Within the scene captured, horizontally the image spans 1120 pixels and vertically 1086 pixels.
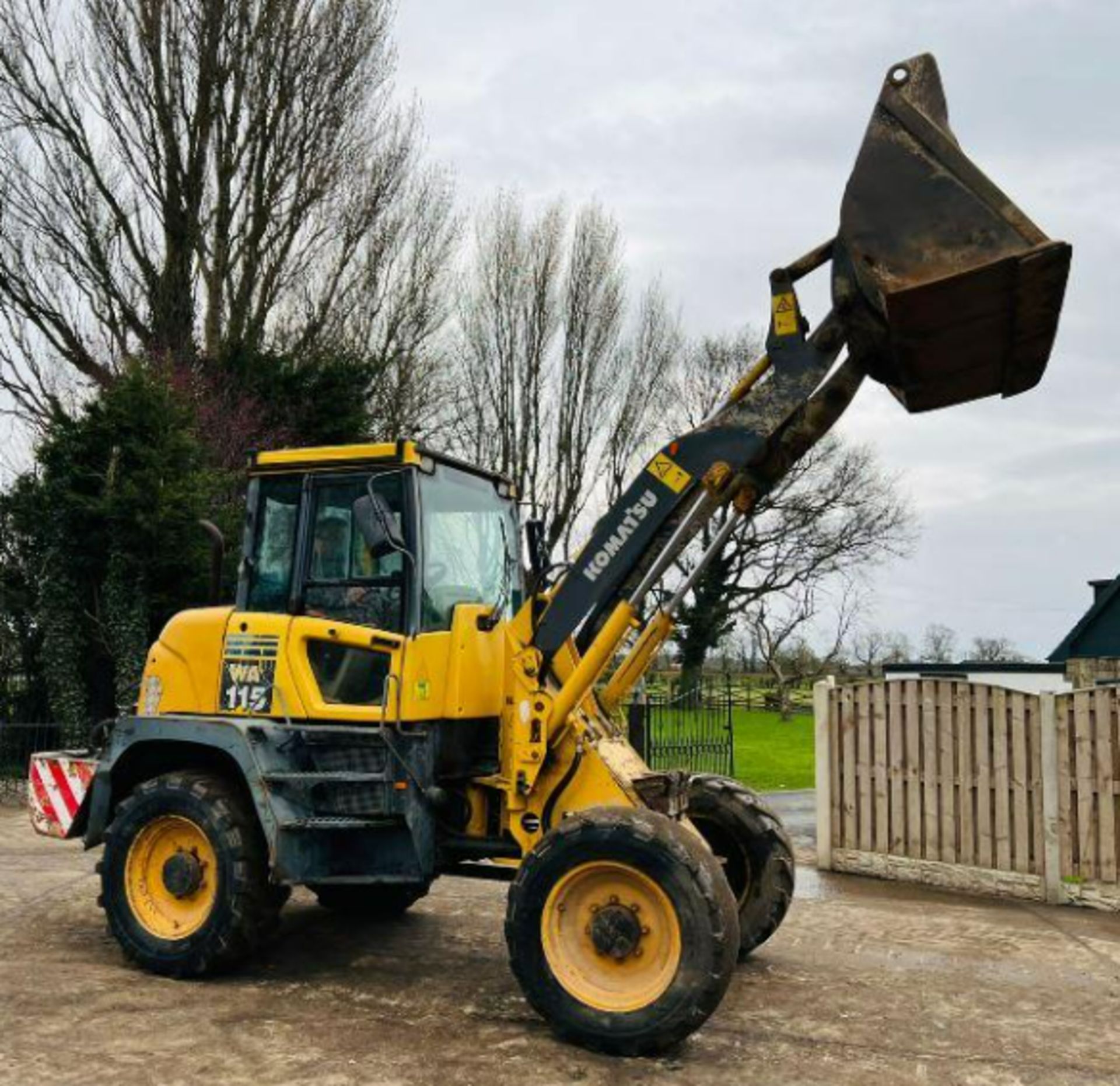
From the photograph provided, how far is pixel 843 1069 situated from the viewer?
192 inches

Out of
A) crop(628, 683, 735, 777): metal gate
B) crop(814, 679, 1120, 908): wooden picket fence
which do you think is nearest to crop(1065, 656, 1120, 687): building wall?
crop(628, 683, 735, 777): metal gate

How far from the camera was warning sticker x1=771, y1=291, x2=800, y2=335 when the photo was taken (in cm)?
561

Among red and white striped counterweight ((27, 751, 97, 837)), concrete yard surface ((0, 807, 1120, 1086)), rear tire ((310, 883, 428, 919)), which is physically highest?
red and white striped counterweight ((27, 751, 97, 837))

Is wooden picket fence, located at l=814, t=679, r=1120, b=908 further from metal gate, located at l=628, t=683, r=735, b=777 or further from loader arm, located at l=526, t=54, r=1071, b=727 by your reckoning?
metal gate, located at l=628, t=683, r=735, b=777

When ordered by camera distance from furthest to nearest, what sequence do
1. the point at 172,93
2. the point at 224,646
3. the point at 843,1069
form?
the point at 172,93
the point at 224,646
the point at 843,1069

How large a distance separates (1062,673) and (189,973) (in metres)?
19.7

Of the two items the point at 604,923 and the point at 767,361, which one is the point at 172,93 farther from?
the point at 604,923

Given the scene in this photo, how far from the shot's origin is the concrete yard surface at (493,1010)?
4812 millimetres

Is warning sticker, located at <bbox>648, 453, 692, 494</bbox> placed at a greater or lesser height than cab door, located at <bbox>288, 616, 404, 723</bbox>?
greater

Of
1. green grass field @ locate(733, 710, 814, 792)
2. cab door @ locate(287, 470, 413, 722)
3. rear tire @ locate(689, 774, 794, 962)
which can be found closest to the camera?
cab door @ locate(287, 470, 413, 722)

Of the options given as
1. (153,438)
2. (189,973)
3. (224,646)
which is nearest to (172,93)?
(153,438)

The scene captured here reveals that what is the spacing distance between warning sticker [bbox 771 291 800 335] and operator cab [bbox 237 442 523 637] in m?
1.99

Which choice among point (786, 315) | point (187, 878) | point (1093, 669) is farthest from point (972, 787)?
point (1093, 669)

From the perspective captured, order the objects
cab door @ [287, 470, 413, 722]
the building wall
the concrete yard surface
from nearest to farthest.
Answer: the concrete yard surface < cab door @ [287, 470, 413, 722] < the building wall
